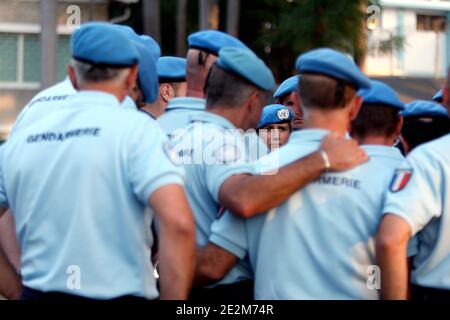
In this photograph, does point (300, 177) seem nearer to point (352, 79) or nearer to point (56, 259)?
point (352, 79)

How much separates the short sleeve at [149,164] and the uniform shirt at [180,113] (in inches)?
25.0

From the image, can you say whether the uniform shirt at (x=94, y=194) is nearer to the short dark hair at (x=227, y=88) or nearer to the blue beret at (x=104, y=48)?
the blue beret at (x=104, y=48)

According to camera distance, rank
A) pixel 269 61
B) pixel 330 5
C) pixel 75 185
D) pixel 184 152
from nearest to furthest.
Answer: pixel 75 185
pixel 184 152
pixel 330 5
pixel 269 61

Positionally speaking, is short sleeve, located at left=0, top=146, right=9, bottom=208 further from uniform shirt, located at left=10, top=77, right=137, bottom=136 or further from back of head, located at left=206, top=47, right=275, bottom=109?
back of head, located at left=206, top=47, right=275, bottom=109

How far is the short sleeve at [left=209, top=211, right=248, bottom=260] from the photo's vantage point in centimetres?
326

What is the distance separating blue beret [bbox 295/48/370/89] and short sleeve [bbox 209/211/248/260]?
0.58m

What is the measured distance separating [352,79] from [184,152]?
0.71 metres

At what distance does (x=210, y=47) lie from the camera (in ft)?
12.6

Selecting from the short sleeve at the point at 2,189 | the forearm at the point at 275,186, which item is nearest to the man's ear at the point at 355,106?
the forearm at the point at 275,186

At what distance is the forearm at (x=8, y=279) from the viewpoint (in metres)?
3.55

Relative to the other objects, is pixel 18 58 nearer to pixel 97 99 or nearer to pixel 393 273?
pixel 97 99

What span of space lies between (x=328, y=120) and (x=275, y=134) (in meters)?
2.01
